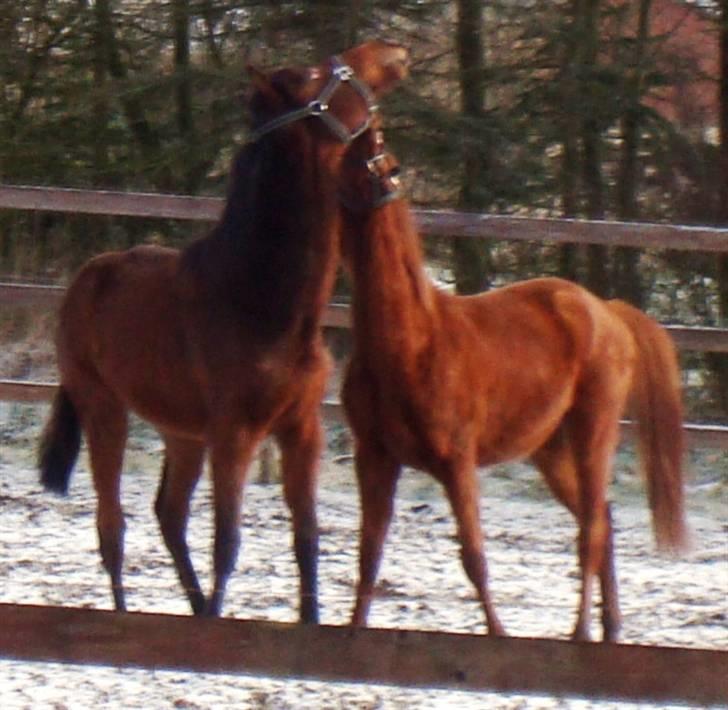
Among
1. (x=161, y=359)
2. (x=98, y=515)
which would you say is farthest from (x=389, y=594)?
(x=161, y=359)

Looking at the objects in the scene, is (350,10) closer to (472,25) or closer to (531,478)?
(472,25)

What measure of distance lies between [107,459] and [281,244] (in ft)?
3.24

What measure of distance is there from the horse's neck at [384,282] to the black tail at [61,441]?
49.6 inches

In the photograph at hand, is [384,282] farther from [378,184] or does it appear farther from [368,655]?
[368,655]

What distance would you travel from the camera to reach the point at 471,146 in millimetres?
7691

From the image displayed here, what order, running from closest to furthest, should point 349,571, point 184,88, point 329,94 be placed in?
point 329,94, point 349,571, point 184,88

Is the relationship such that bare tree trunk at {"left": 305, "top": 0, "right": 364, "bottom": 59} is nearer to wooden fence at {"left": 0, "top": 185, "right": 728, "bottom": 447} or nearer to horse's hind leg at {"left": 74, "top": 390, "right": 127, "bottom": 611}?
wooden fence at {"left": 0, "top": 185, "right": 728, "bottom": 447}

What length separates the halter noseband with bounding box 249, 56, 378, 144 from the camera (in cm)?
303

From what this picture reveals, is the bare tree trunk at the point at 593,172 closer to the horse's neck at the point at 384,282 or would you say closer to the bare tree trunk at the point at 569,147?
the bare tree trunk at the point at 569,147

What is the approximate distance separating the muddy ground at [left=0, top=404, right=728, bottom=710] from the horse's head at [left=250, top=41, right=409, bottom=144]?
152 cm

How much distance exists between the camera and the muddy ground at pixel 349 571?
3.83m

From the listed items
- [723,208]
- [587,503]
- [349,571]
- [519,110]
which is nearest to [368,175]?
[587,503]

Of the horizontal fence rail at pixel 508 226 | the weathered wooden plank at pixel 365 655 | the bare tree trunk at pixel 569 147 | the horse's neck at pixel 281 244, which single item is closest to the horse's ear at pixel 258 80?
the horse's neck at pixel 281 244

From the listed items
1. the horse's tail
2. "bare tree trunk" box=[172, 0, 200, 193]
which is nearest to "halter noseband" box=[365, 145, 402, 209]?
the horse's tail
